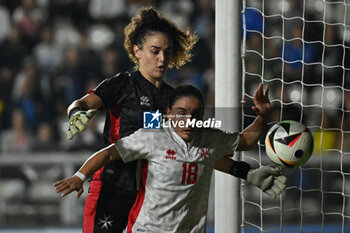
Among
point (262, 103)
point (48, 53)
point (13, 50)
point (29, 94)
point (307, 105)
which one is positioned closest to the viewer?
point (262, 103)

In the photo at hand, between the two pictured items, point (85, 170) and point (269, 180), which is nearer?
point (85, 170)

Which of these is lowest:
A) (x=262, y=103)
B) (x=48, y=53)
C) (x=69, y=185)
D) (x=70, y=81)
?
(x=69, y=185)

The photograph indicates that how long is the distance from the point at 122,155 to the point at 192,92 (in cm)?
45

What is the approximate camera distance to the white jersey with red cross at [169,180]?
2850mm

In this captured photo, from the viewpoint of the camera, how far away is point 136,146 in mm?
2875

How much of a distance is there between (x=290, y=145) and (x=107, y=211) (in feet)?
3.32

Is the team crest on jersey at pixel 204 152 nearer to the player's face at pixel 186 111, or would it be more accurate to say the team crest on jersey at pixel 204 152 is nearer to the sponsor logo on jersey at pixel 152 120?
the player's face at pixel 186 111

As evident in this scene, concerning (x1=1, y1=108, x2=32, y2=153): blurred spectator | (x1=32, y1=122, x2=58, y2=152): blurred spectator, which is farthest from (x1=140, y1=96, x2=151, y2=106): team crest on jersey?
(x1=1, y1=108, x2=32, y2=153): blurred spectator

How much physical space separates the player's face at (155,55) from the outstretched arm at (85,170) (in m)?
0.51

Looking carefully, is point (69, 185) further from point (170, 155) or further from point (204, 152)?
point (204, 152)

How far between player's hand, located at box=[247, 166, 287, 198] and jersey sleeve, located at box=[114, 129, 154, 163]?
0.56 m

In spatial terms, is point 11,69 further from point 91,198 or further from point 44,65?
point 91,198

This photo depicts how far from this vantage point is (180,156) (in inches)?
114

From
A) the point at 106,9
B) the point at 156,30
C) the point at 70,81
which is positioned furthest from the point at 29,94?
the point at 156,30
